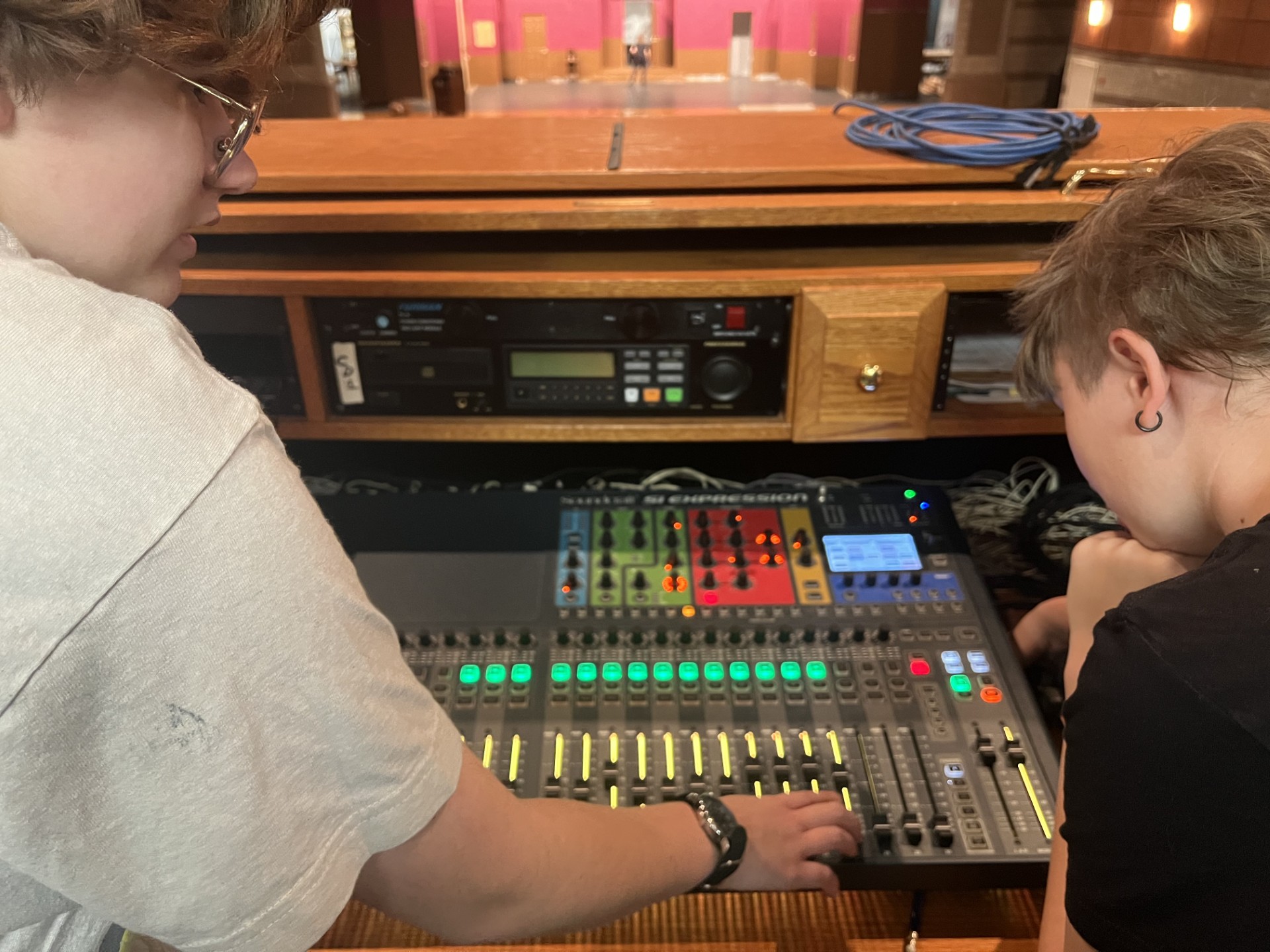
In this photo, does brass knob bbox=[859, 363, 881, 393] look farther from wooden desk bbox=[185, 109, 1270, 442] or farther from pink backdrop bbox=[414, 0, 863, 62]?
pink backdrop bbox=[414, 0, 863, 62]

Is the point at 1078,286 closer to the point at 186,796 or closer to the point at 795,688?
the point at 795,688

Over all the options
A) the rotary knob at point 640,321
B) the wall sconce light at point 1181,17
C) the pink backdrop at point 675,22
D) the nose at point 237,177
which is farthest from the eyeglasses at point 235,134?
the wall sconce light at point 1181,17

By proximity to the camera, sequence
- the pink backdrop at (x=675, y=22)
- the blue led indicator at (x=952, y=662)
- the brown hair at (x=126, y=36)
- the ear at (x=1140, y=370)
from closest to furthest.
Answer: the brown hair at (x=126, y=36)
the ear at (x=1140, y=370)
the blue led indicator at (x=952, y=662)
the pink backdrop at (x=675, y=22)

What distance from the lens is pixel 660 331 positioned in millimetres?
955

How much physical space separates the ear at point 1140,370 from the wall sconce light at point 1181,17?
0.62 metres

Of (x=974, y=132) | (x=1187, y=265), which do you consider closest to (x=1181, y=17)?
(x=974, y=132)

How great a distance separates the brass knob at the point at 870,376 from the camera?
0.93 m

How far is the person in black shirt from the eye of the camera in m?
0.51

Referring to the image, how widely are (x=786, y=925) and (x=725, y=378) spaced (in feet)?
1.72

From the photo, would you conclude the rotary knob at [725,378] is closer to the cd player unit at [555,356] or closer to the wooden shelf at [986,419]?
the cd player unit at [555,356]

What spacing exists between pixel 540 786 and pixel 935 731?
1.13 ft

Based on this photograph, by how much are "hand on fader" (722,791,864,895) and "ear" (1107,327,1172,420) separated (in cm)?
38

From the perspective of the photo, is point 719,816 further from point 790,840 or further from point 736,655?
point 736,655

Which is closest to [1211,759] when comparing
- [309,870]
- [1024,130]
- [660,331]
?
[309,870]
